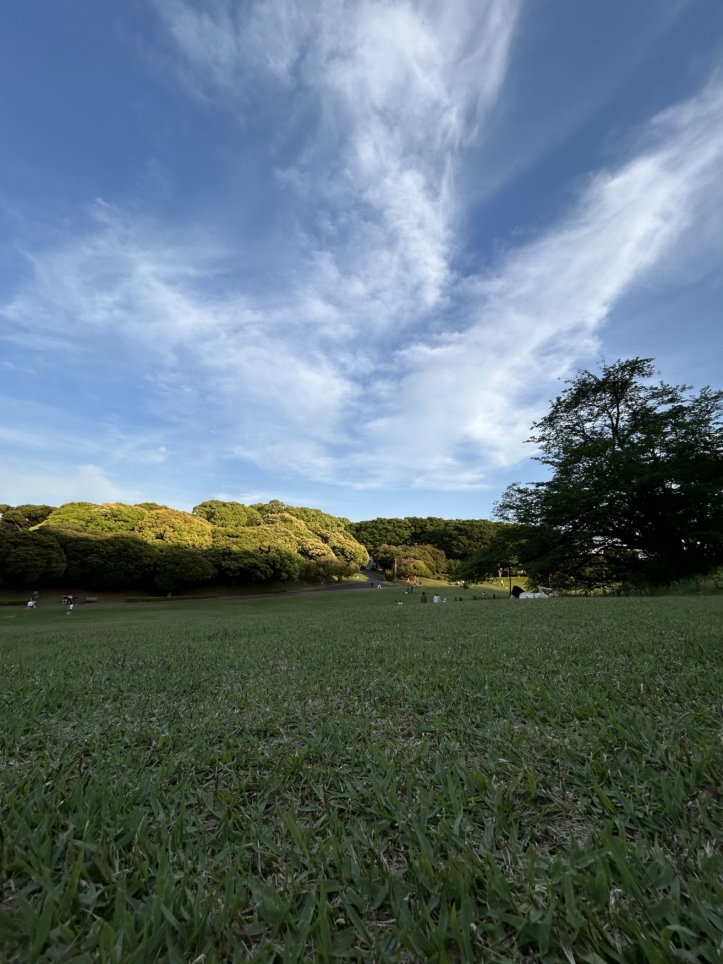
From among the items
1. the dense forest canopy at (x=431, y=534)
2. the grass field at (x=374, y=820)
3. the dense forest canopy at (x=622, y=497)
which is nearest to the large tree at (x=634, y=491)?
A: the dense forest canopy at (x=622, y=497)

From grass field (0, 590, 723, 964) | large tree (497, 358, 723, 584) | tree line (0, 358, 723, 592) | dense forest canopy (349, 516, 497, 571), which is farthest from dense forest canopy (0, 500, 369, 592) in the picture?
grass field (0, 590, 723, 964)

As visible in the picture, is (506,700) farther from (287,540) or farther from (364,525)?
(364,525)

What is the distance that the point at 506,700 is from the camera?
264 cm

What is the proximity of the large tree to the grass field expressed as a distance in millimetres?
18394

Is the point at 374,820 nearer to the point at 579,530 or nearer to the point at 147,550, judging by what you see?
the point at 579,530

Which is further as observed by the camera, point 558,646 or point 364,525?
point 364,525

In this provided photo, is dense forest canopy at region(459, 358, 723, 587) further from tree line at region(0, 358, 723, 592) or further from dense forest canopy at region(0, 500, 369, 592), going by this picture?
dense forest canopy at region(0, 500, 369, 592)

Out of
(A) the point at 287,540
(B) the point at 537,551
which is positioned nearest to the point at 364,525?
(A) the point at 287,540

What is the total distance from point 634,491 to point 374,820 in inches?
849

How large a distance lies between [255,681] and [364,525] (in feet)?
230

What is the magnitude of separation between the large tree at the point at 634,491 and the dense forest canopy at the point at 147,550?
22.4 metres

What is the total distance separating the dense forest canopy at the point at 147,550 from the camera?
2814 centimetres

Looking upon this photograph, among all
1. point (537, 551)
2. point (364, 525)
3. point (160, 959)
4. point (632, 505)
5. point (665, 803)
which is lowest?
point (160, 959)

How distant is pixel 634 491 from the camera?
19.1 meters
